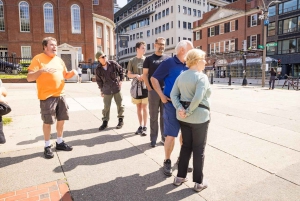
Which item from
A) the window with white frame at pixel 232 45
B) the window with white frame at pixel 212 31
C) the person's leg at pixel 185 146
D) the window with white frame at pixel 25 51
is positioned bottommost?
the person's leg at pixel 185 146

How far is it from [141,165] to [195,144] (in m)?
1.15

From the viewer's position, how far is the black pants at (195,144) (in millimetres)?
2805

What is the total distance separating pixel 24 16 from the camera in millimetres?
32344

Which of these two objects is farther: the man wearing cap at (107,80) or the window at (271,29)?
the window at (271,29)

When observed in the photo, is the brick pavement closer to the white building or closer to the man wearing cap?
the man wearing cap

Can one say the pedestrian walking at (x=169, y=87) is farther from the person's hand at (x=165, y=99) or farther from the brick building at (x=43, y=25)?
the brick building at (x=43, y=25)

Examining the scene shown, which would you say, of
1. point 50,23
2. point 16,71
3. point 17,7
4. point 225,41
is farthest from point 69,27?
point 225,41

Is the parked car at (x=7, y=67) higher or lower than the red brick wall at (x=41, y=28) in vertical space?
lower

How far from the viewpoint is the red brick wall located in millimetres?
31953

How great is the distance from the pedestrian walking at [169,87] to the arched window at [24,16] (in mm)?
35435

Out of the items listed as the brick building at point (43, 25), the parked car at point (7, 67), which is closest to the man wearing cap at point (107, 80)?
the parked car at point (7, 67)

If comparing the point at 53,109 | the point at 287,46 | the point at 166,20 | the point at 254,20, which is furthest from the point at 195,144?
the point at 166,20

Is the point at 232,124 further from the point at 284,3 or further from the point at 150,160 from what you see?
the point at 284,3

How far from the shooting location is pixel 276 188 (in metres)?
2.91
